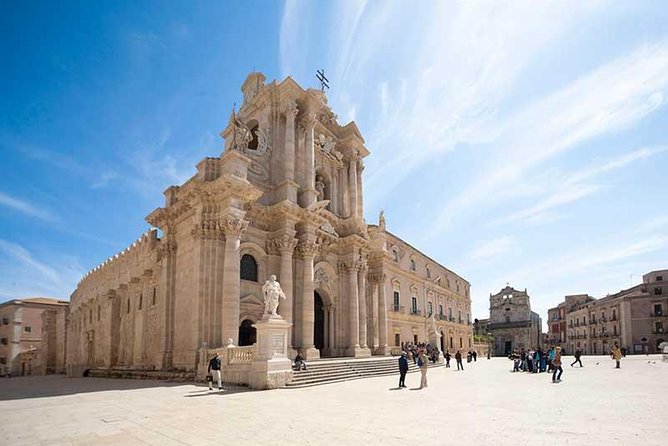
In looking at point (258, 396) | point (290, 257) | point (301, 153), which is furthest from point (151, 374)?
point (301, 153)

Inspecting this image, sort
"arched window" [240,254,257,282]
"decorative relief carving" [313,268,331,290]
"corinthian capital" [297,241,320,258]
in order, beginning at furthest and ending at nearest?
"decorative relief carving" [313,268,331,290], "corinthian capital" [297,241,320,258], "arched window" [240,254,257,282]

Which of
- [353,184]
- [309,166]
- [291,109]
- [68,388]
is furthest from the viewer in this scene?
[353,184]

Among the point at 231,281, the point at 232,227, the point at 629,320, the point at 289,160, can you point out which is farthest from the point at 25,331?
the point at 629,320

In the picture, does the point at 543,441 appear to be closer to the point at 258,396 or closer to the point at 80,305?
the point at 258,396

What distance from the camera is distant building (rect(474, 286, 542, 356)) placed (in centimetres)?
6925

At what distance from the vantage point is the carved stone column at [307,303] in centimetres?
2161

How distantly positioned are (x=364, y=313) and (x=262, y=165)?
11.6 m

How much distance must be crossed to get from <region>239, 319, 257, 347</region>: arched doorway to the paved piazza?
751cm

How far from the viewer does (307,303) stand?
2233 centimetres

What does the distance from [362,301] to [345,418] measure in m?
19.6

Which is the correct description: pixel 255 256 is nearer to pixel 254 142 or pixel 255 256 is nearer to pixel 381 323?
pixel 254 142

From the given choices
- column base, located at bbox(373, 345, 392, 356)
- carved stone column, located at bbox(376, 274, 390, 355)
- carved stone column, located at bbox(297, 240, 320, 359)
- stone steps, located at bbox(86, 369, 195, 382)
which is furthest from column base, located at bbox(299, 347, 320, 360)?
carved stone column, located at bbox(376, 274, 390, 355)

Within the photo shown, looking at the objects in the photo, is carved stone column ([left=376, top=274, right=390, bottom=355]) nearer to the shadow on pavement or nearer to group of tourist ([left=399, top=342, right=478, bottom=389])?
group of tourist ([left=399, top=342, right=478, bottom=389])

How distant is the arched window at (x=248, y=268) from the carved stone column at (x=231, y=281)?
8.30 ft
